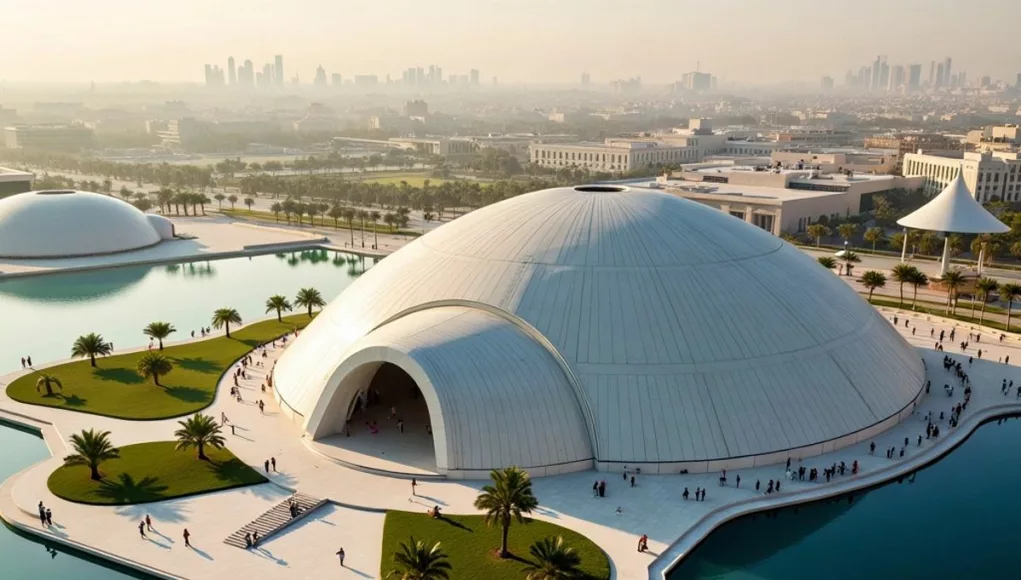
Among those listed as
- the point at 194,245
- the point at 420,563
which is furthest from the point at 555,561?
the point at 194,245

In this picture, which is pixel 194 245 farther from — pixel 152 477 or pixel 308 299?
pixel 152 477

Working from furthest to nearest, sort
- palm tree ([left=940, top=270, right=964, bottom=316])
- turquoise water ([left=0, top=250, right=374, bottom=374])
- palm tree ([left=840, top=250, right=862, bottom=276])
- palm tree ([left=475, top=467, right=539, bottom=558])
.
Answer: palm tree ([left=840, top=250, right=862, bottom=276])
palm tree ([left=940, top=270, right=964, bottom=316])
turquoise water ([left=0, top=250, right=374, bottom=374])
palm tree ([left=475, top=467, right=539, bottom=558])

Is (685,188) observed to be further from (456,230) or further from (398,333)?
(398,333)

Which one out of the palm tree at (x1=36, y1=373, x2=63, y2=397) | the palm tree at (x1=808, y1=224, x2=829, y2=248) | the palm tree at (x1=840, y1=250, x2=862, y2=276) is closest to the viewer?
the palm tree at (x1=36, y1=373, x2=63, y2=397)

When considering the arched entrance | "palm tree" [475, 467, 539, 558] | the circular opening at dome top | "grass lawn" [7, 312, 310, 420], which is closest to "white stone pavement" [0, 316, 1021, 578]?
the arched entrance

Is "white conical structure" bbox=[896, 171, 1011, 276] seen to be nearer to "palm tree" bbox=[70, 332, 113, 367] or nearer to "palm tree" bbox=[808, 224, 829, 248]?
"palm tree" bbox=[808, 224, 829, 248]

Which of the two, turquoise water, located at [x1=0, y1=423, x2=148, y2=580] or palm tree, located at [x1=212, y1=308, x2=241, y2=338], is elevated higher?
palm tree, located at [x1=212, y1=308, x2=241, y2=338]

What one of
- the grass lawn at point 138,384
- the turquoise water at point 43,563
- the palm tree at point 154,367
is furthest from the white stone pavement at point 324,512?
the palm tree at point 154,367
